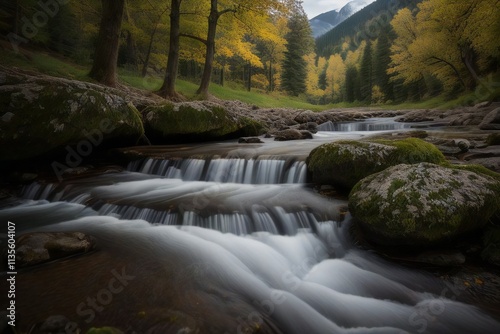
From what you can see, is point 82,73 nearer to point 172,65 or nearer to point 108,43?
point 108,43

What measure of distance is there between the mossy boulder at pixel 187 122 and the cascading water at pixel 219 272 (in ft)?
11.3

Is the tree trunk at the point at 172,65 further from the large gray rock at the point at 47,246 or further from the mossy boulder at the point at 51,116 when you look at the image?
the large gray rock at the point at 47,246

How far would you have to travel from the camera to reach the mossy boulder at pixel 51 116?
5.34m

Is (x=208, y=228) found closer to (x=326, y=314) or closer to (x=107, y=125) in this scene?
(x=326, y=314)

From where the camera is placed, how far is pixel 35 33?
18562 mm

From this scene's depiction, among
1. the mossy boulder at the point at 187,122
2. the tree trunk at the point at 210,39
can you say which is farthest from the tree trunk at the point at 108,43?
the tree trunk at the point at 210,39

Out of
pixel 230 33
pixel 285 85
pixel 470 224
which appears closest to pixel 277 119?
pixel 230 33

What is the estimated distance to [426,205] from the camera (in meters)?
3.06

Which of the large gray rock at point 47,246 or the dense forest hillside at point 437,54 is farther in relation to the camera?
the dense forest hillside at point 437,54

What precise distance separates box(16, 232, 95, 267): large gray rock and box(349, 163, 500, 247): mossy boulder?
3.20 meters

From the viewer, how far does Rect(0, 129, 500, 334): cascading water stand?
2.40 meters

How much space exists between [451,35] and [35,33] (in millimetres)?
31406

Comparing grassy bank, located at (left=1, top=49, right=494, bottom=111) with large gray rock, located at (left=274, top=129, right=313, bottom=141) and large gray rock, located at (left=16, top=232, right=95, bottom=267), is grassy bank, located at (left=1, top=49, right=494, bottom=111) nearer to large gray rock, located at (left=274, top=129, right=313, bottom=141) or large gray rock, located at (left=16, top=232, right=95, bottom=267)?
large gray rock, located at (left=274, top=129, right=313, bottom=141)

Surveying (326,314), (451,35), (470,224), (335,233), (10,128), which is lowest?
(326,314)
